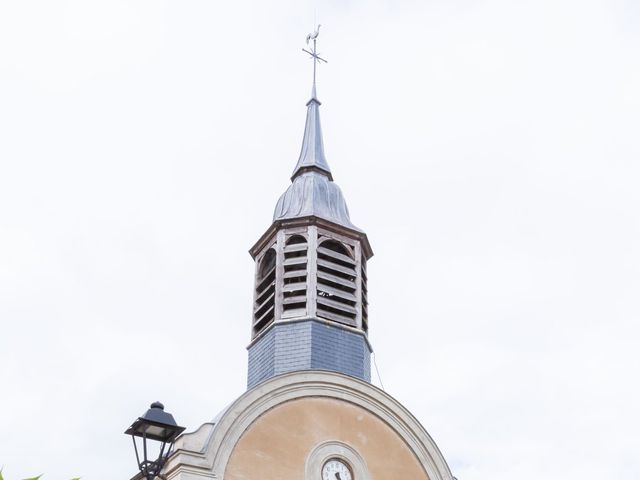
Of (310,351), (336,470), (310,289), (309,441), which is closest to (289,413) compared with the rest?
(309,441)

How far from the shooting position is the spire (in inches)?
1033

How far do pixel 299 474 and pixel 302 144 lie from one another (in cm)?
1113

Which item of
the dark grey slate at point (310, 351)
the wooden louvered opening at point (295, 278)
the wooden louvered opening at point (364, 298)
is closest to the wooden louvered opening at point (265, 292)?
the wooden louvered opening at point (295, 278)

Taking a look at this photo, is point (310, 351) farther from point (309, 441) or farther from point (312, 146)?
point (312, 146)

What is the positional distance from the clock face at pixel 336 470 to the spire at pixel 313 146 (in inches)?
362

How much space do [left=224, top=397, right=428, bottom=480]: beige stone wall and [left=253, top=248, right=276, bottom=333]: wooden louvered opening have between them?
355 centimetres

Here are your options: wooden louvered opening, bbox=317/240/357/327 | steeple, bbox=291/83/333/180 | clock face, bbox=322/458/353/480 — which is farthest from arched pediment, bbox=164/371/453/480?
steeple, bbox=291/83/333/180

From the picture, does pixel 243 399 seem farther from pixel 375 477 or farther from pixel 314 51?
pixel 314 51

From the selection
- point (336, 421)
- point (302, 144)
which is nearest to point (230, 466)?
point (336, 421)

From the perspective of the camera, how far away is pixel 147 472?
1252 cm

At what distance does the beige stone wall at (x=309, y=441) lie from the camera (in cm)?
1847

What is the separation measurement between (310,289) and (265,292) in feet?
4.84

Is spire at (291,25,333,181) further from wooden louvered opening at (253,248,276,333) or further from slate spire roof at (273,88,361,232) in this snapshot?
wooden louvered opening at (253,248,276,333)

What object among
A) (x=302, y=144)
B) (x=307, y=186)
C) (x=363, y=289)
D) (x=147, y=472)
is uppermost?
(x=302, y=144)
